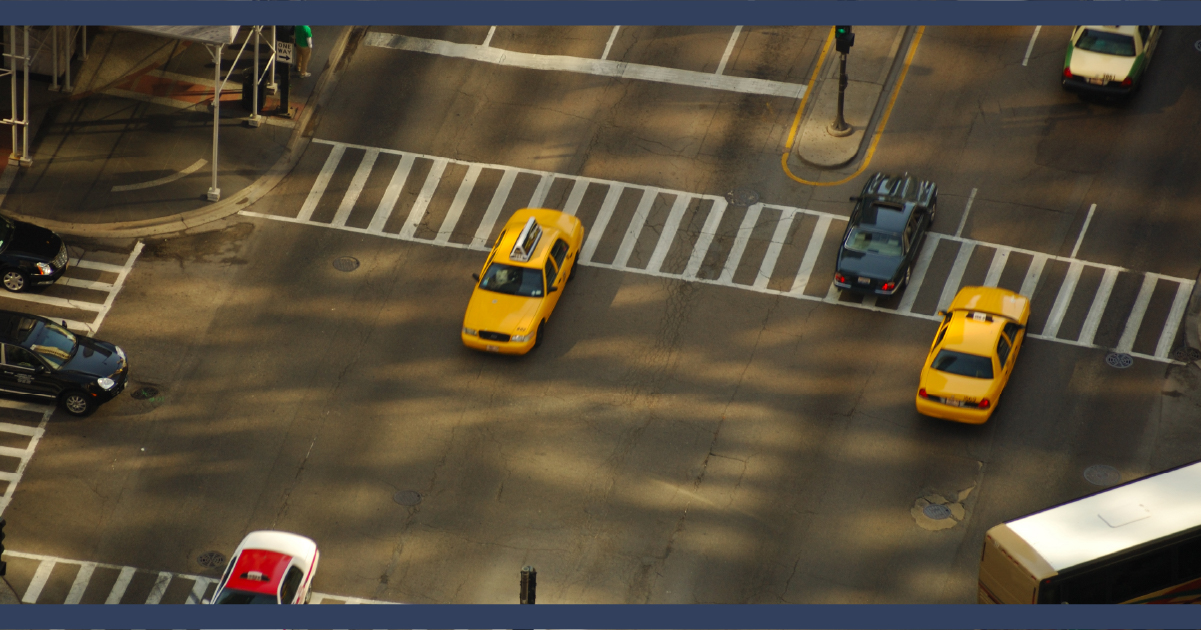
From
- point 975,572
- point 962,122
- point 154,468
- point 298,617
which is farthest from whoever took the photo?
point 962,122

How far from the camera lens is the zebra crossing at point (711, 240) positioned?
33.6 meters

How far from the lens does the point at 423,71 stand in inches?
1596

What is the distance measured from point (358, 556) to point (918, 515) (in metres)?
11.1

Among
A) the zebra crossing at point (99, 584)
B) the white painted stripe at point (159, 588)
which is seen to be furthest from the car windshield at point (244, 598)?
the white painted stripe at point (159, 588)

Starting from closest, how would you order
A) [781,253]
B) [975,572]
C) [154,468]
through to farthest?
1. [975,572]
2. [154,468]
3. [781,253]

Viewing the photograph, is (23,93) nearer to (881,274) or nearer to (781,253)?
(781,253)

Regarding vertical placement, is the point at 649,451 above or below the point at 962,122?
below

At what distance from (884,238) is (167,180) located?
18.1 metres

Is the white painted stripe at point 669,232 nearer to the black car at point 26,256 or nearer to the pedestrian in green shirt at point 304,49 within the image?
the pedestrian in green shirt at point 304,49

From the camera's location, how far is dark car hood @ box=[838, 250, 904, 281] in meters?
33.3

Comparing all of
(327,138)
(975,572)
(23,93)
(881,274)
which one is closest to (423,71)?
(327,138)

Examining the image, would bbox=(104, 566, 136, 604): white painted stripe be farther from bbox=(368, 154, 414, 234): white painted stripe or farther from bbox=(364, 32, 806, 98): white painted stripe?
bbox=(364, 32, 806, 98): white painted stripe

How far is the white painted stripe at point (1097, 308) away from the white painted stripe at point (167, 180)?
2212 centimetres


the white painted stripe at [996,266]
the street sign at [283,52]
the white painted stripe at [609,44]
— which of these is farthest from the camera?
the white painted stripe at [609,44]
